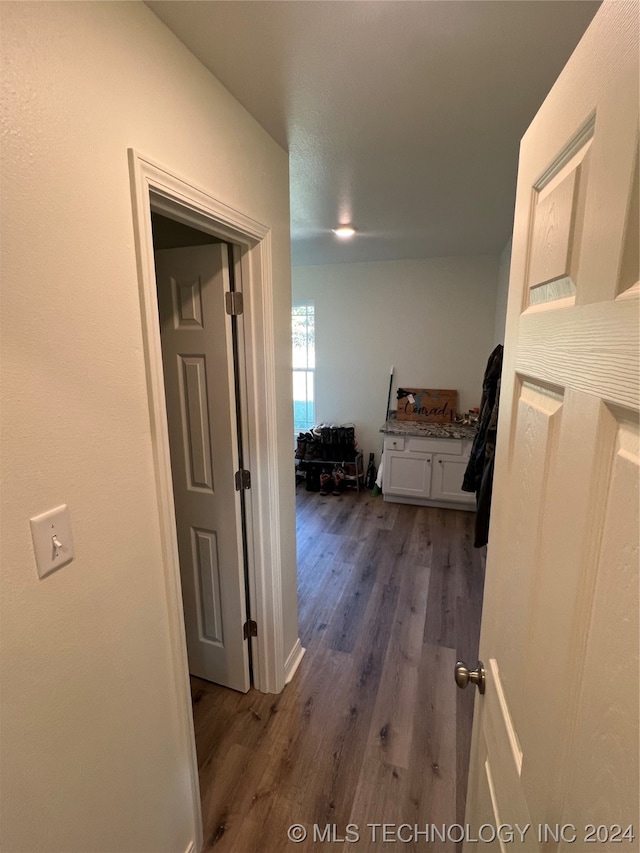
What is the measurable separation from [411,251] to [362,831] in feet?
13.0

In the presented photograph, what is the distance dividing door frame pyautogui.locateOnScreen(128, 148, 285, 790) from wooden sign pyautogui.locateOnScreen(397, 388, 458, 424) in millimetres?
2841

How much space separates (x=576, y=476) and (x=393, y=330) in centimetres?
409

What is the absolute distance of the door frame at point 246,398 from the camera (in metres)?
0.99

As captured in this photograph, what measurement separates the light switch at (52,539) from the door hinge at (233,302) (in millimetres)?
1009

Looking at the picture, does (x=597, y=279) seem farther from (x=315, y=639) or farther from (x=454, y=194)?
(x=315, y=639)

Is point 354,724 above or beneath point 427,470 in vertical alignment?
beneath

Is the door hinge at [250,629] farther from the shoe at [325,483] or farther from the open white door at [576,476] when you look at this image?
the shoe at [325,483]

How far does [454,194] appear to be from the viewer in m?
2.22

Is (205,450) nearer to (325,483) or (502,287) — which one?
(325,483)

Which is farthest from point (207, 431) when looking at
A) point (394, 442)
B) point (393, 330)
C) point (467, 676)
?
point (393, 330)

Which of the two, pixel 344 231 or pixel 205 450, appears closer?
→ pixel 205 450

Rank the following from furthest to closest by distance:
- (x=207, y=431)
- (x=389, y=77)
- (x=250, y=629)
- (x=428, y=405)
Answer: (x=428, y=405), (x=250, y=629), (x=207, y=431), (x=389, y=77)

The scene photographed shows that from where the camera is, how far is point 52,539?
2.57 feet

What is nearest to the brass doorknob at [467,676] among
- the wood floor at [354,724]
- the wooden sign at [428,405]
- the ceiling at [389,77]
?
the wood floor at [354,724]
